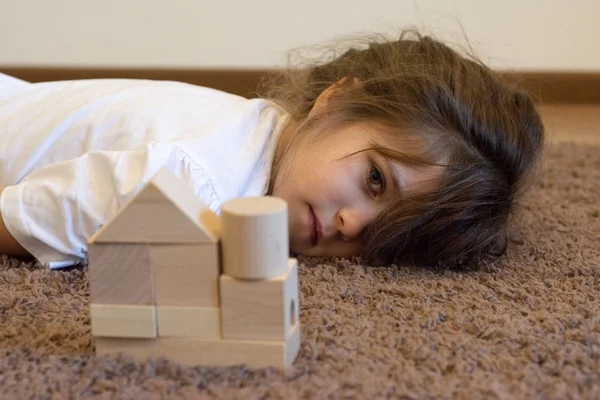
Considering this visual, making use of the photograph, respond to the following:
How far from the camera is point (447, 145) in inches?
35.5

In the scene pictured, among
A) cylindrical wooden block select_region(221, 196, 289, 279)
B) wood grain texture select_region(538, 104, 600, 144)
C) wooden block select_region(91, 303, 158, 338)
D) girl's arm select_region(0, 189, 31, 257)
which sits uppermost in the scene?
cylindrical wooden block select_region(221, 196, 289, 279)

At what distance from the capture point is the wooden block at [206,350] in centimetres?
57

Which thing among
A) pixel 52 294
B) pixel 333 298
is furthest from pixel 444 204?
pixel 52 294

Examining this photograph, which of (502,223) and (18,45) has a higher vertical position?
(18,45)

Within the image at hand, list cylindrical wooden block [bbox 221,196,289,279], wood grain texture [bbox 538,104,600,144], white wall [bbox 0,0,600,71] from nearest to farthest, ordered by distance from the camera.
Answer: cylindrical wooden block [bbox 221,196,289,279]
white wall [bbox 0,0,600,71]
wood grain texture [bbox 538,104,600,144]

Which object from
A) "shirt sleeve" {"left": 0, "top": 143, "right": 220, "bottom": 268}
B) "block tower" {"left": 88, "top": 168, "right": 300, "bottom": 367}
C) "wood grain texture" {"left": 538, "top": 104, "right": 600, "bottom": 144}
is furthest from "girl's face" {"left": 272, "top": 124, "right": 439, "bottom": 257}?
"wood grain texture" {"left": 538, "top": 104, "right": 600, "bottom": 144}

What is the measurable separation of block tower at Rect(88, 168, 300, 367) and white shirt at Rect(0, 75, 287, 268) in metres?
0.24

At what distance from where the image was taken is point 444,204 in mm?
878

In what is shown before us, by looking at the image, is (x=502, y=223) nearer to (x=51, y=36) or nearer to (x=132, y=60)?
(x=132, y=60)

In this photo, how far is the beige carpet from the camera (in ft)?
1.82

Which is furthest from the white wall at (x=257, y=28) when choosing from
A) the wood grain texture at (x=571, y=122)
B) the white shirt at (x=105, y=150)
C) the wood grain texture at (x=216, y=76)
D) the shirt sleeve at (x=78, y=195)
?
the shirt sleeve at (x=78, y=195)

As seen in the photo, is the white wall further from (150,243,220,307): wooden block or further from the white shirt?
(150,243,220,307): wooden block

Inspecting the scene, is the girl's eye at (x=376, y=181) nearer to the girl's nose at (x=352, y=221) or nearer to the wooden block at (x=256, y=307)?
the girl's nose at (x=352, y=221)

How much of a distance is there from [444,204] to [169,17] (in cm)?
102
